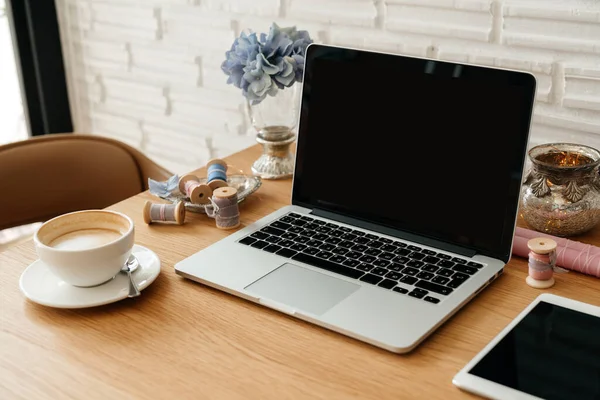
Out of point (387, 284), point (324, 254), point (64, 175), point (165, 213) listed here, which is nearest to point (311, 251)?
point (324, 254)

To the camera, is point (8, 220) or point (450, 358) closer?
point (450, 358)

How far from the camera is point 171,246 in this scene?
0.95 metres

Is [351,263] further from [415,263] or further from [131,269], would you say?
[131,269]

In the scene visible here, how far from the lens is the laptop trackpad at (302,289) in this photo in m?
0.79

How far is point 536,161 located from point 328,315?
36 cm

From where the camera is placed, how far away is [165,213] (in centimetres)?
101

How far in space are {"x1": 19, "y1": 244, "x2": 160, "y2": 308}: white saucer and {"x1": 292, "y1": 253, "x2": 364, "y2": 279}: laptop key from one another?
0.57 ft

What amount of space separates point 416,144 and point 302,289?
0.80ft

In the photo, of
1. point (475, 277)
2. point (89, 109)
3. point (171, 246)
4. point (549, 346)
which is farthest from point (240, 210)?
point (89, 109)

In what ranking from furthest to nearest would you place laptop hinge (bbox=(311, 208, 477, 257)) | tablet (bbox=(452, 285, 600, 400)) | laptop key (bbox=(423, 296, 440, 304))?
laptop hinge (bbox=(311, 208, 477, 257)) < laptop key (bbox=(423, 296, 440, 304)) < tablet (bbox=(452, 285, 600, 400))

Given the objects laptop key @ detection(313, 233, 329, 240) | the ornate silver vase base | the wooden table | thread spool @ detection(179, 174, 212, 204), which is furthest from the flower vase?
the wooden table

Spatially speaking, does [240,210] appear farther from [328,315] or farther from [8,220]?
[8,220]

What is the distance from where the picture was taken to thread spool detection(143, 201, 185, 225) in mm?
1006

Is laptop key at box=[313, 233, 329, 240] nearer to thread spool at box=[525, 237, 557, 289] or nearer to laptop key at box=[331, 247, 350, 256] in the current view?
laptop key at box=[331, 247, 350, 256]
